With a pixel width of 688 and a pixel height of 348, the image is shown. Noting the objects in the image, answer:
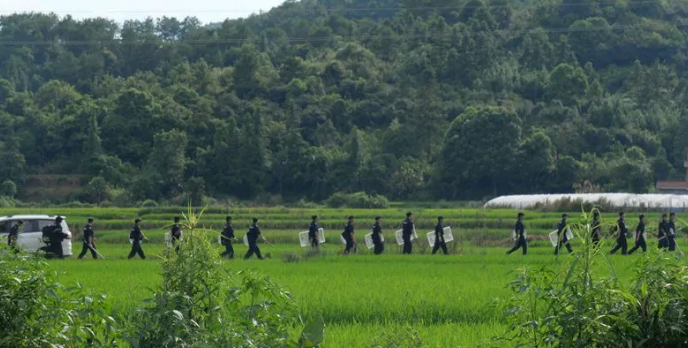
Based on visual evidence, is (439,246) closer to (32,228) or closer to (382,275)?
(382,275)

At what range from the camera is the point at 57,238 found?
2627 cm

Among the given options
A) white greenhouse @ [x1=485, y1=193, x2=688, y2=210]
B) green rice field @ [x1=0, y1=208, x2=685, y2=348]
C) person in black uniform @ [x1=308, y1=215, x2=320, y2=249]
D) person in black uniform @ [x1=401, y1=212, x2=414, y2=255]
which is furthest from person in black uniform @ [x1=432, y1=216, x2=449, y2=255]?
white greenhouse @ [x1=485, y1=193, x2=688, y2=210]

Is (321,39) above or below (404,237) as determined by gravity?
above

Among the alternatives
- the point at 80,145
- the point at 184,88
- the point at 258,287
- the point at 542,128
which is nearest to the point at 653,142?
the point at 542,128

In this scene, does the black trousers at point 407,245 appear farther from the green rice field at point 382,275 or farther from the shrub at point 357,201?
the shrub at point 357,201

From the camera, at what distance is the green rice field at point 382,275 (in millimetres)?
11883

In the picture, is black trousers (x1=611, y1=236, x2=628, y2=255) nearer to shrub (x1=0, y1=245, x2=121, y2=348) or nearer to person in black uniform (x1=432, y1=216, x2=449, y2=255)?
person in black uniform (x1=432, y1=216, x2=449, y2=255)

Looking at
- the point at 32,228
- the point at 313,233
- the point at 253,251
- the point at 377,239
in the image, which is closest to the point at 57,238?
the point at 32,228

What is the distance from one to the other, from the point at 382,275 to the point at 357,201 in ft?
112

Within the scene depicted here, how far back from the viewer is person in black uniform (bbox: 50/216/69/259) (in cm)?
2620

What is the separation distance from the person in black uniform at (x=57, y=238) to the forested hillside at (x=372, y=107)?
29.9 meters

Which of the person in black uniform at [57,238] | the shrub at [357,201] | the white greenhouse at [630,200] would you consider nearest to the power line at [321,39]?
the shrub at [357,201]

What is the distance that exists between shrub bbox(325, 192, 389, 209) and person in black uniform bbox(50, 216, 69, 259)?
88.6ft

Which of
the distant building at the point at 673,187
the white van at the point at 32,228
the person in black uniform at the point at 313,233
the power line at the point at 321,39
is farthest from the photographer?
the power line at the point at 321,39
